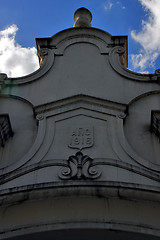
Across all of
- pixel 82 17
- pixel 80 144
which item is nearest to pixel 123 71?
pixel 80 144

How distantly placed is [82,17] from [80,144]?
5.88 metres

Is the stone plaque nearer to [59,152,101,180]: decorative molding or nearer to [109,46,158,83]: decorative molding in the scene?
[59,152,101,180]: decorative molding

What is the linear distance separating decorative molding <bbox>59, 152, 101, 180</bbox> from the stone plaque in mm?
423

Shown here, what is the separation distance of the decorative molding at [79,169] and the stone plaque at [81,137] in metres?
0.42

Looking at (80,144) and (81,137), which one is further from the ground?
(81,137)

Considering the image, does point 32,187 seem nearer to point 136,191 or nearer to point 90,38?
point 136,191

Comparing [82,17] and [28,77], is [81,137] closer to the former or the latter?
[28,77]

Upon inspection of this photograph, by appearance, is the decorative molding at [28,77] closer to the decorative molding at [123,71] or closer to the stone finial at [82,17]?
the decorative molding at [123,71]

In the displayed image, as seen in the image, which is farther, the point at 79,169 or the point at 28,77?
the point at 28,77

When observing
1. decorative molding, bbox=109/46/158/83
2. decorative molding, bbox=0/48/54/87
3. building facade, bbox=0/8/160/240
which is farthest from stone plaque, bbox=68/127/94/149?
decorative molding, bbox=0/48/54/87

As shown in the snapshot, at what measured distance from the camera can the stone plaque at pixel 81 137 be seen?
318 inches

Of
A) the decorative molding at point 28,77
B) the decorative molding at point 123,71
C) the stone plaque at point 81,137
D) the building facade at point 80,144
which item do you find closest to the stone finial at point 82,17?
the building facade at point 80,144

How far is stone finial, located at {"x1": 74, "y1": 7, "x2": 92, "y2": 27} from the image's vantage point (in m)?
12.3

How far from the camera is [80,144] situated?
8.09 meters
